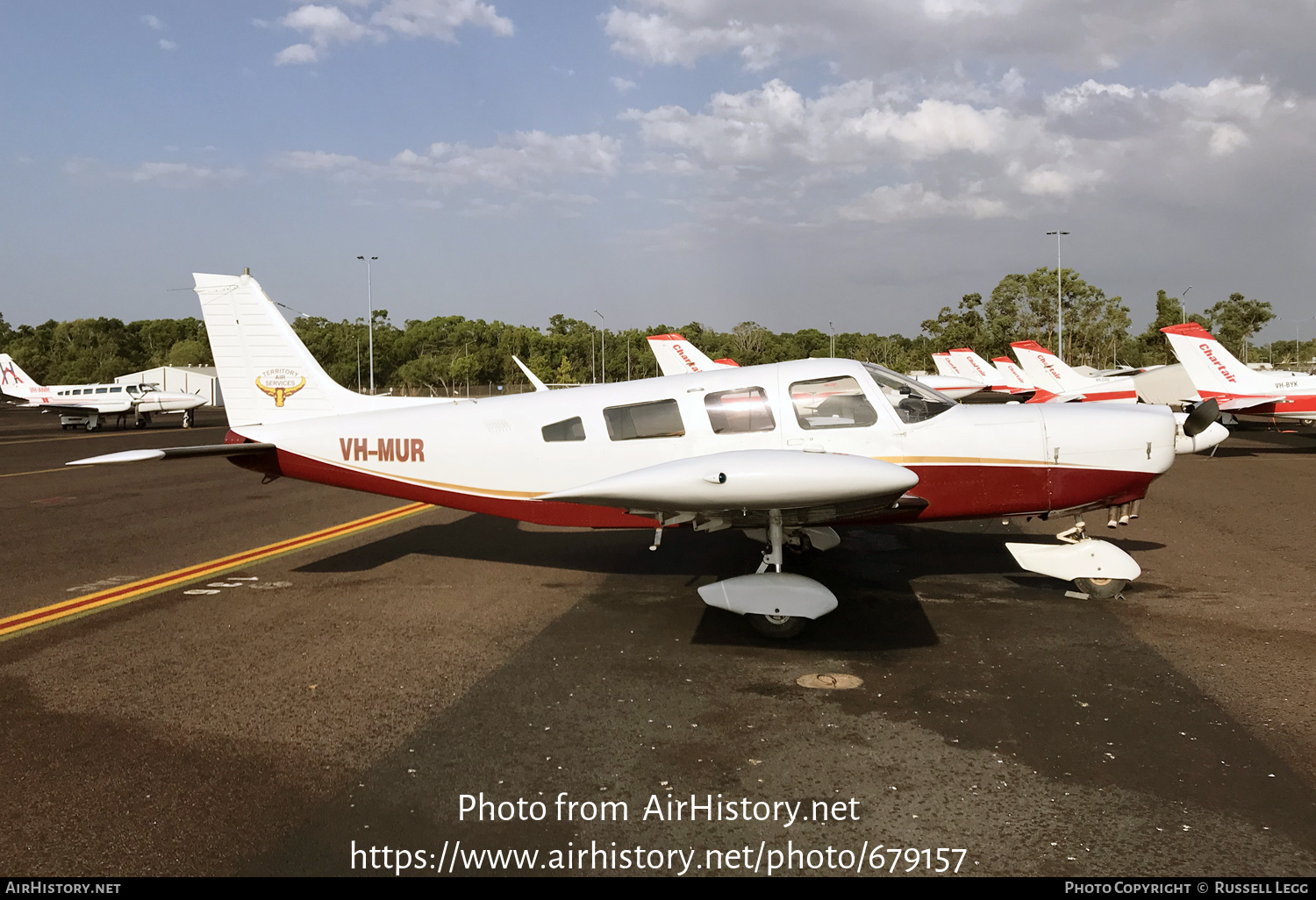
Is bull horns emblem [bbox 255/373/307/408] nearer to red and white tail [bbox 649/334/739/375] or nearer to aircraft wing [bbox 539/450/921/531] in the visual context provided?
aircraft wing [bbox 539/450/921/531]

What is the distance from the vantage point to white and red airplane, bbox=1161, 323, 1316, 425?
21938mm

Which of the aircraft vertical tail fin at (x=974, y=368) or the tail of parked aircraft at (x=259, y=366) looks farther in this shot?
the aircraft vertical tail fin at (x=974, y=368)

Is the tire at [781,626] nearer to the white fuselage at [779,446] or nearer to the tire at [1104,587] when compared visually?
the white fuselage at [779,446]

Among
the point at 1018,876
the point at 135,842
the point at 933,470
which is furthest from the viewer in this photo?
the point at 933,470

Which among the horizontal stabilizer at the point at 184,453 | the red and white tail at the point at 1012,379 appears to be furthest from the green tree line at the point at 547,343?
the horizontal stabilizer at the point at 184,453

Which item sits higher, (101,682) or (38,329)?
(38,329)

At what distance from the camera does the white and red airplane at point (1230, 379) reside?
72.0 ft

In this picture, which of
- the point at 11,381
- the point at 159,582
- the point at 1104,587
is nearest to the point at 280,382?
the point at 159,582

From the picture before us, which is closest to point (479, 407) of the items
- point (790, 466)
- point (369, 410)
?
point (369, 410)

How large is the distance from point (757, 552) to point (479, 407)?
369 centimetres

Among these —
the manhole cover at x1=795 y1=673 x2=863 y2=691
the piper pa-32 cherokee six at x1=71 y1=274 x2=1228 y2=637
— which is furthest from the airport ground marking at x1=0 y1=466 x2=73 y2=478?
the manhole cover at x1=795 y1=673 x2=863 y2=691

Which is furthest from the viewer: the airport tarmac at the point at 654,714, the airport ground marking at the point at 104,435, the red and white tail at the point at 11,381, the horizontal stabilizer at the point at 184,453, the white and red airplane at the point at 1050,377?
the red and white tail at the point at 11,381

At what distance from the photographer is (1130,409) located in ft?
23.9
